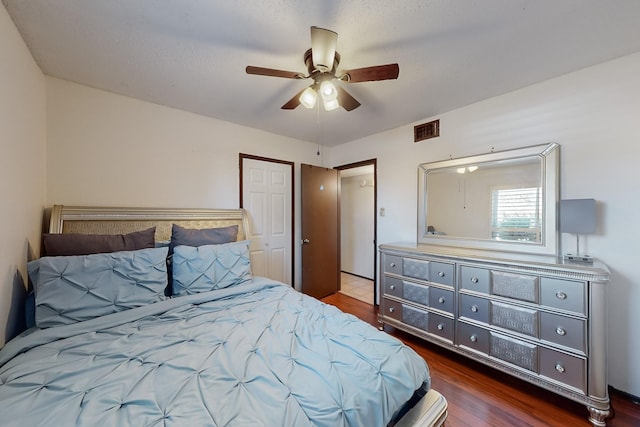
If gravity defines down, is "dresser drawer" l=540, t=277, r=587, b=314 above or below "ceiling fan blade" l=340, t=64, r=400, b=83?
below

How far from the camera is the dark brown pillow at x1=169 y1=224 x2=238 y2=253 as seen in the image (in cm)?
210

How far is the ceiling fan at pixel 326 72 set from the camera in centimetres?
128

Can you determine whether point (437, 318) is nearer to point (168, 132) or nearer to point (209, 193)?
point (209, 193)

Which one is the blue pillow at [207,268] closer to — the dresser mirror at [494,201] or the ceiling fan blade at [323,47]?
the ceiling fan blade at [323,47]

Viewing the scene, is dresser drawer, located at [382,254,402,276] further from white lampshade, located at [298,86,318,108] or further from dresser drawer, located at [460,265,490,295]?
white lampshade, located at [298,86,318,108]

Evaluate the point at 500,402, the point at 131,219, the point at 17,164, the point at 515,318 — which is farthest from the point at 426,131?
the point at 17,164

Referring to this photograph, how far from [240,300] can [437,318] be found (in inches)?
70.6

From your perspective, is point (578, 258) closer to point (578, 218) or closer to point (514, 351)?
point (578, 218)

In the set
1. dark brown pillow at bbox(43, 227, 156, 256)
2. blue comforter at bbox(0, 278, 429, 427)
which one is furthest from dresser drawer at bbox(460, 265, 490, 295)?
dark brown pillow at bbox(43, 227, 156, 256)

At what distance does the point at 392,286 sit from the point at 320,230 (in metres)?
1.44

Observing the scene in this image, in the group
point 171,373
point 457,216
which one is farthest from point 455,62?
point 171,373

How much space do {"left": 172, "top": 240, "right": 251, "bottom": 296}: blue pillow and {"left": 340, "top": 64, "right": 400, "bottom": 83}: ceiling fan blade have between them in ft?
5.39

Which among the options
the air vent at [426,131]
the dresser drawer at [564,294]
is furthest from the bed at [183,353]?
the air vent at [426,131]

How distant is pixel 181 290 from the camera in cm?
179
